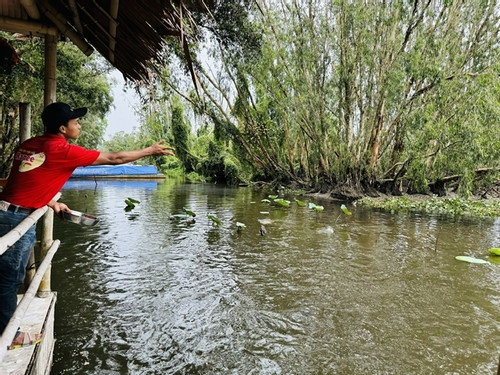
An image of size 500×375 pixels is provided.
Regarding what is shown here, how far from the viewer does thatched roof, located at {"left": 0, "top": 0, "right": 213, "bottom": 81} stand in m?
2.75

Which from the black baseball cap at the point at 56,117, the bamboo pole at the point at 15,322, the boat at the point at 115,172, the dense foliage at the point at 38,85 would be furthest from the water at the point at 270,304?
the boat at the point at 115,172

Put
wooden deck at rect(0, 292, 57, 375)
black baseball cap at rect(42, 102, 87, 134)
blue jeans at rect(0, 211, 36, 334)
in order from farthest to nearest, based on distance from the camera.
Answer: black baseball cap at rect(42, 102, 87, 134) → blue jeans at rect(0, 211, 36, 334) → wooden deck at rect(0, 292, 57, 375)

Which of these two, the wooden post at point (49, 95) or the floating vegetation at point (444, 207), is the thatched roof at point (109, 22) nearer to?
the wooden post at point (49, 95)

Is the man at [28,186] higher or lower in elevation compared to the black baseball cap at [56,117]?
lower

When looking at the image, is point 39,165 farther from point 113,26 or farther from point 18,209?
point 113,26

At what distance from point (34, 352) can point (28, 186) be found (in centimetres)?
97

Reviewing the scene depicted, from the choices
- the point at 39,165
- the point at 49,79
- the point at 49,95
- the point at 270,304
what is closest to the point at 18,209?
the point at 39,165

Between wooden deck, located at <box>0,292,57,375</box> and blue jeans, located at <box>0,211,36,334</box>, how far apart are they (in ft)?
0.72

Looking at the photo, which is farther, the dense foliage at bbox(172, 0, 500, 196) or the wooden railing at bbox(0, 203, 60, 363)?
the dense foliage at bbox(172, 0, 500, 196)

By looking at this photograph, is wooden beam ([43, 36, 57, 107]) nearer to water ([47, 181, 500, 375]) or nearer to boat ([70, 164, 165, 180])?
water ([47, 181, 500, 375])

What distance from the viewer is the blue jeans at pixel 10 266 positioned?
2104 millimetres

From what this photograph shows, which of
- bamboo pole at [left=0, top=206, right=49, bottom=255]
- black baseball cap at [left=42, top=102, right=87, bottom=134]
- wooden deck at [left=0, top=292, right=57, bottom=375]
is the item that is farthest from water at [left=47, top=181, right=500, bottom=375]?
black baseball cap at [left=42, top=102, right=87, bottom=134]

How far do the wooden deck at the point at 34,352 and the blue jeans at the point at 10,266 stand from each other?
220 mm

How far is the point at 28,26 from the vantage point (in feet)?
10.7
